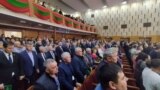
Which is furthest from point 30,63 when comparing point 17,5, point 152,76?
point 152,76

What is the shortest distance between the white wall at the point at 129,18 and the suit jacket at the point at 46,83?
75.6 feet

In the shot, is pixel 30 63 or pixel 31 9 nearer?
pixel 30 63

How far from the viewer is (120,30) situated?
27.0 m

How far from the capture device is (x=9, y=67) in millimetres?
4195

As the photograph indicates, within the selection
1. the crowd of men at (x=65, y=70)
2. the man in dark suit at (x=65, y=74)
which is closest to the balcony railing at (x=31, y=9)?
the crowd of men at (x=65, y=70)

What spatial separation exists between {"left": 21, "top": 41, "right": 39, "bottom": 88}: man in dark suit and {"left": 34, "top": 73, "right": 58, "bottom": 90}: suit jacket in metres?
2.28

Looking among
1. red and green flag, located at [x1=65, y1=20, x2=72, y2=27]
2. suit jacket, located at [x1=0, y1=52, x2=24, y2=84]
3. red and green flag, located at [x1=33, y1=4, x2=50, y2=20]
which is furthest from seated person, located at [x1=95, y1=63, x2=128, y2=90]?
red and green flag, located at [x1=65, y1=20, x2=72, y2=27]

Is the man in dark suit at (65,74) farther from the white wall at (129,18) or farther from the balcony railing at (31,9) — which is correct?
the white wall at (129,18)

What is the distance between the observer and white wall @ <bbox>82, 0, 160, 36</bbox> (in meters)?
24.0

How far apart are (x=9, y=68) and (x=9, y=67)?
0.07ft

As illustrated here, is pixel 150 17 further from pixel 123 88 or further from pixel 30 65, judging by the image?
pixel 123 88

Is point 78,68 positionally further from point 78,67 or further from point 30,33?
point 30,33

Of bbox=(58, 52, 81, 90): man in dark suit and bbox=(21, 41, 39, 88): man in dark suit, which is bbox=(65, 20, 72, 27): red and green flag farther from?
bbox=(58, 52, 81, 90): man in dark suit

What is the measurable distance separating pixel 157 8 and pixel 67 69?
74.6ft
